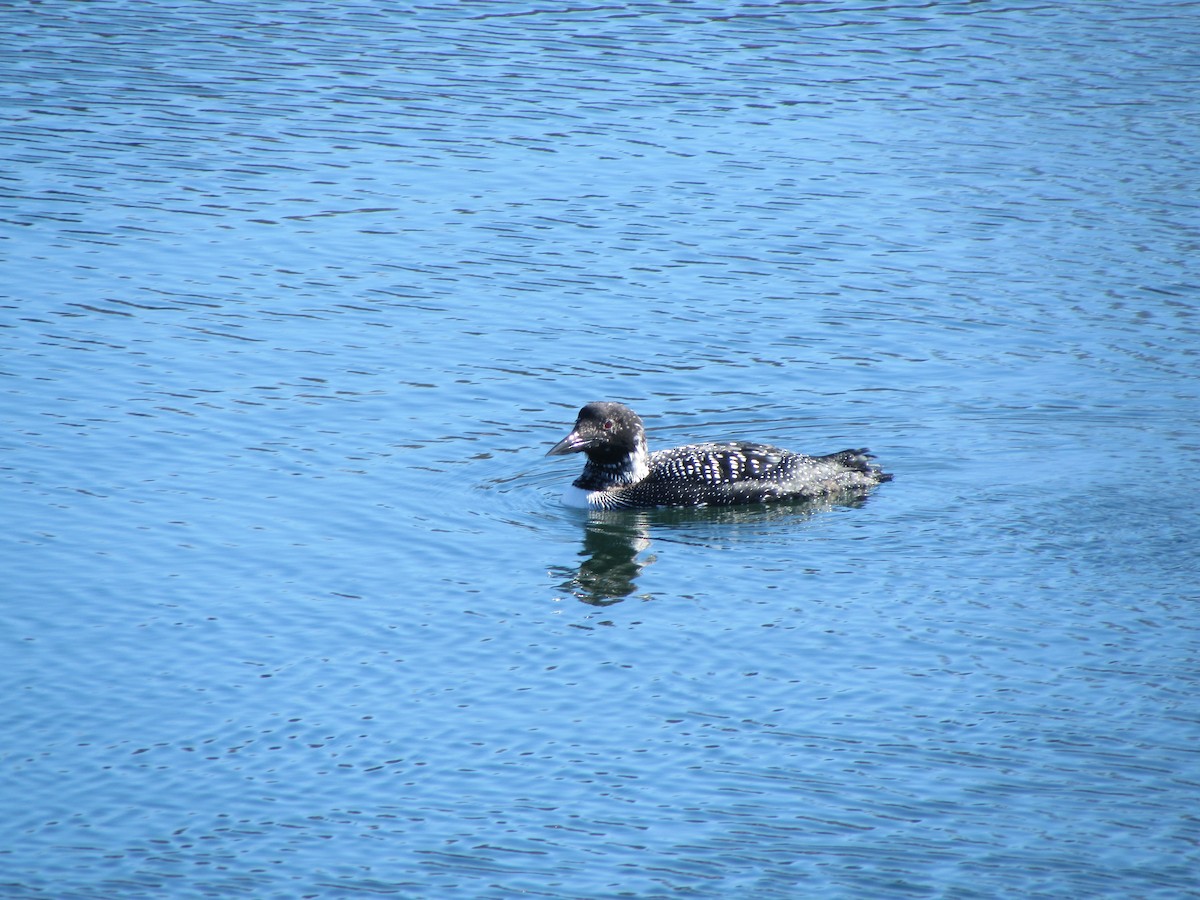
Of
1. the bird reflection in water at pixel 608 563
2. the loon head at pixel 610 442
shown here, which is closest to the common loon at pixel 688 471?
the loon head at pixel 610 442

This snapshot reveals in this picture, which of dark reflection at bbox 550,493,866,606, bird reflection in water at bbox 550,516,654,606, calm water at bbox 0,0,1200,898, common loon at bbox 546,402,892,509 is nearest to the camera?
calm water at bbox 0,0,1200,898

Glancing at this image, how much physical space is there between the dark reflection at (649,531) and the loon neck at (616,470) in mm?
245

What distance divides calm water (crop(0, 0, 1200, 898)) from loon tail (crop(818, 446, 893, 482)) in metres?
0.31

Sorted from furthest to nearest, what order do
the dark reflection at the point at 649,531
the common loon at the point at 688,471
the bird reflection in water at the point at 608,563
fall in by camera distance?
the common loon at the point at 688,471, the dark reflection at the point at 649,531, the bird reflection in water at the point at 608,563

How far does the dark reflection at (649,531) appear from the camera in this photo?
40.3 feet

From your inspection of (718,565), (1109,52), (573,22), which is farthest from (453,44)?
(718,565)

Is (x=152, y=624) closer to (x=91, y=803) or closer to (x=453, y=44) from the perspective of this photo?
(x=91, y=803)

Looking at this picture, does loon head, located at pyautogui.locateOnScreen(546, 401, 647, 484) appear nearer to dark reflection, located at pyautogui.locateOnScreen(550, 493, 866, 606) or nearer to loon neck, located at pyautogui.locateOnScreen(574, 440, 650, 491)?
loon neck, located at pyautogui.locateOnScreen(574, 440, 650, 491)

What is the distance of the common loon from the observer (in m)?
13.4

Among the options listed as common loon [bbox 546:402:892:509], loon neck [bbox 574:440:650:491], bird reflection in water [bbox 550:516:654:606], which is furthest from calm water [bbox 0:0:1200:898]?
loon neck [bbox 574:440:650:491]

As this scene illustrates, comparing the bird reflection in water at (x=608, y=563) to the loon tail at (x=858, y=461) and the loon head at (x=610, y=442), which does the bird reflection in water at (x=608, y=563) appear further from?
the loon tail at (x=858, y=461)

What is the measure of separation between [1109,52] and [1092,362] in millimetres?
10368

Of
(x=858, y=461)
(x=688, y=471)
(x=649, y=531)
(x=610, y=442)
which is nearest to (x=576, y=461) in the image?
(x=610, y=442)

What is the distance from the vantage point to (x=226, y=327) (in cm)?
1653
